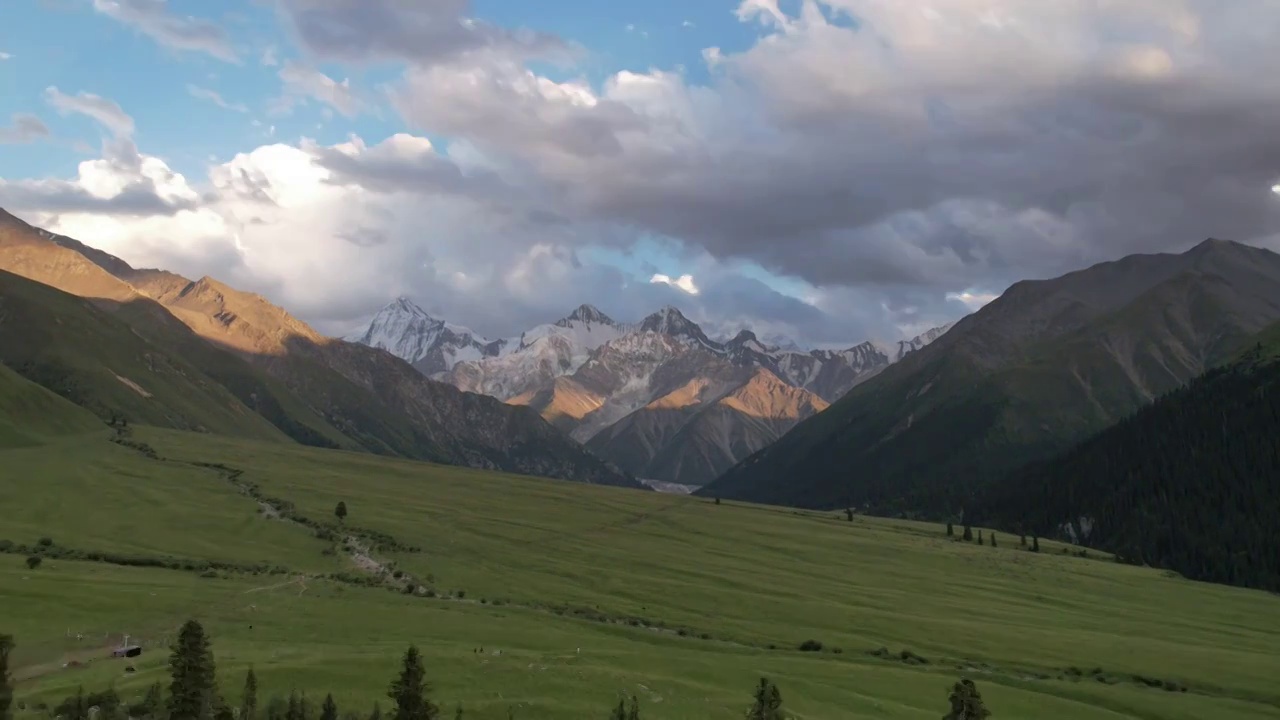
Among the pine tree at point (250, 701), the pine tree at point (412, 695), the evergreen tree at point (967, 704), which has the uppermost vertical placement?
the evergreen tree at point (967, 704)

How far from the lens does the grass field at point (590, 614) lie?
68.4m

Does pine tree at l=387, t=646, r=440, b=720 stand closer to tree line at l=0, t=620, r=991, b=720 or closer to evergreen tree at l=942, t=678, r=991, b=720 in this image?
tree line at l=0, t=620, r=991, b=720

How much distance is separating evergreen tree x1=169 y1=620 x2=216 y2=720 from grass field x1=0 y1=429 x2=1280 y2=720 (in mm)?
7939

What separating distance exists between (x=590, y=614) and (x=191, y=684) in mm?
55798

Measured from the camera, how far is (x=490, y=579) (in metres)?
119

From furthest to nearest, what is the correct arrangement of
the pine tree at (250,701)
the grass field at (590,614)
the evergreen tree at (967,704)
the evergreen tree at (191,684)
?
1. the grass field at (590,614)
2. the pine tree at (250,701)
3. the evergreen tree at (967,704)
4. the evergreen tree at (191,684)

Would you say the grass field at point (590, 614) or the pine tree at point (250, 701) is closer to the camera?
the pine tree at point (250, 701)

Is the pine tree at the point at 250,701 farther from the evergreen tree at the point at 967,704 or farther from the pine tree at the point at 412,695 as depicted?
the evergreen tree at the point at 967,704

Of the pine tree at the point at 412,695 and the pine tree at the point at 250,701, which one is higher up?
the pine tree at the point at 412,695

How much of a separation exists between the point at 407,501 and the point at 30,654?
118m

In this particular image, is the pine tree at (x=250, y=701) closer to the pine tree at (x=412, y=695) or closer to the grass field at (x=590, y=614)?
the grass field at (x=590, y=614)

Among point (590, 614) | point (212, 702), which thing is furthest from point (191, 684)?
point (590, 614)

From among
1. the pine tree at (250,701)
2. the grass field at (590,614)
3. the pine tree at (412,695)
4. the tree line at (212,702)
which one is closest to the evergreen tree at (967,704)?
the tree line at (212,702)

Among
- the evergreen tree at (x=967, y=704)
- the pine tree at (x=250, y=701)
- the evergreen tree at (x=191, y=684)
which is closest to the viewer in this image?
the evergreen tree at (x=191, y=684)
